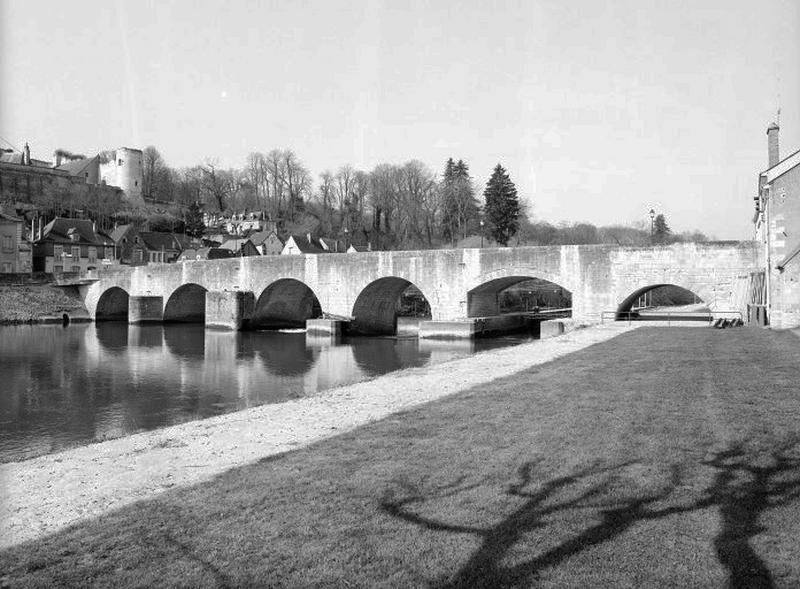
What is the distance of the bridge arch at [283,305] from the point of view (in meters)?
43.5

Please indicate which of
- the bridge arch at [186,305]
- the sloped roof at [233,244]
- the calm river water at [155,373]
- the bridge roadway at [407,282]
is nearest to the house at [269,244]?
the sloped roof at [233,244]

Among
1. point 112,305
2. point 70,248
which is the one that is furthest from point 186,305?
point 70,248

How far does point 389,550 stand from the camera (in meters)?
4.18

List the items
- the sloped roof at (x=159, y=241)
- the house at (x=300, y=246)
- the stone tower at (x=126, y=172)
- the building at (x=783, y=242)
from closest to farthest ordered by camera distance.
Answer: the building at (x=783, y=242) → the house at (x=300, y=246) → the sloped roof at (x=159, y=241) → the stone tower at (x=126, y=172)

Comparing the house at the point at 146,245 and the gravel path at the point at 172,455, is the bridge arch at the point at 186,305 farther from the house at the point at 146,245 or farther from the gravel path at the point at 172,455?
the gravel path at the point at 172,455

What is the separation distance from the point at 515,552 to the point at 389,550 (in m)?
0.79

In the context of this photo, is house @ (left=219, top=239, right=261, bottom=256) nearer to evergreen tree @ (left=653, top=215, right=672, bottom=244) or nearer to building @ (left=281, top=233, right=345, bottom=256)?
building @ (left=281, top=233, right=345, bottom=256)

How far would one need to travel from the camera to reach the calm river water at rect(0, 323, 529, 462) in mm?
13984

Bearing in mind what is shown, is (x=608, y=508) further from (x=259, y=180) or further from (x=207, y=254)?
(x=259, y=180)

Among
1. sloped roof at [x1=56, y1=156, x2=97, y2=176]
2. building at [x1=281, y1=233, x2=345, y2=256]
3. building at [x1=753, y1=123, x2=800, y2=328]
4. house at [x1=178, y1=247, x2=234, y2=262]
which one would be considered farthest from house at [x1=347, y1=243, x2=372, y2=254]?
building at [x1=753, y1=123, x2=800, y2=328]

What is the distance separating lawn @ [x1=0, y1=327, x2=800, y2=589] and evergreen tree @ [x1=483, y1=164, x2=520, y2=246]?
186 ft

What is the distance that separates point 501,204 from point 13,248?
4470cm

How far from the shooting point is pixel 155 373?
22.5 meters

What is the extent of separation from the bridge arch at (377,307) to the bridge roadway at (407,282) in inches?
3.3
